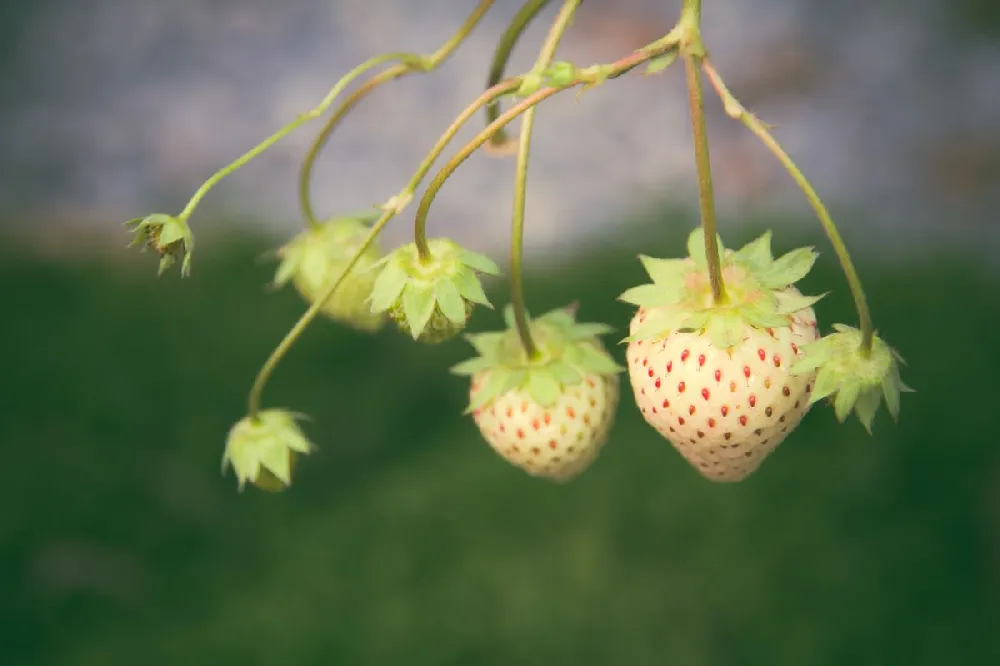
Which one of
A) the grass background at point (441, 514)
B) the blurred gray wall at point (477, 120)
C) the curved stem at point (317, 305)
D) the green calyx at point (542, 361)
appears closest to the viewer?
the curved stem at point (317, 305)

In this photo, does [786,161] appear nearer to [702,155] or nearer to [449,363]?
[702,155]

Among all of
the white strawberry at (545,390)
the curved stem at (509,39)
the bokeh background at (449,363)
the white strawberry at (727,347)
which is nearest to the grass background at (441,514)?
the bokeh background at (449,363)

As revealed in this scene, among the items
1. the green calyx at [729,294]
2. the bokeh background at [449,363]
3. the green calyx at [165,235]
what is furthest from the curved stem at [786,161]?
the bokeh background at [449,363]

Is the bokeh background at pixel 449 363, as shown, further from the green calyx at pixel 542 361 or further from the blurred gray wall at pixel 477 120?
the green calyx at pixel 542 361

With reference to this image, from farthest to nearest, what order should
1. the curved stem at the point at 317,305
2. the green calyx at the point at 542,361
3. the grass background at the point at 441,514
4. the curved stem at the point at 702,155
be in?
the grass background at the point at 441,514 → the green calyx at the point at 542,361 → the curved stem at the point at 317,305 → the curved stem at the point at 702,155

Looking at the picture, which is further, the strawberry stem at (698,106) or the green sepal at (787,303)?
the green sepal at (787,303)

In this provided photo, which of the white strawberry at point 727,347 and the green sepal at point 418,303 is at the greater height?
the green sepal at point 418,303

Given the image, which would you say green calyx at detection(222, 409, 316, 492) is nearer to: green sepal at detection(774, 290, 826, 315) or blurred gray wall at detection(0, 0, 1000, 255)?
green sepal at detection(774, 290, 826, 315)

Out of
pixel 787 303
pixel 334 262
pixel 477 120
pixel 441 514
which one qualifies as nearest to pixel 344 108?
pixel 334 262

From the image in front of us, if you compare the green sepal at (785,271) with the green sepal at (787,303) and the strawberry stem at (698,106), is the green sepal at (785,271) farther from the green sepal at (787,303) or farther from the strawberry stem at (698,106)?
the strawberry stem at (698,106)

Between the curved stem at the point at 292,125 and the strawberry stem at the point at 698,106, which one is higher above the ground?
the curved stem at the point at 292,125
